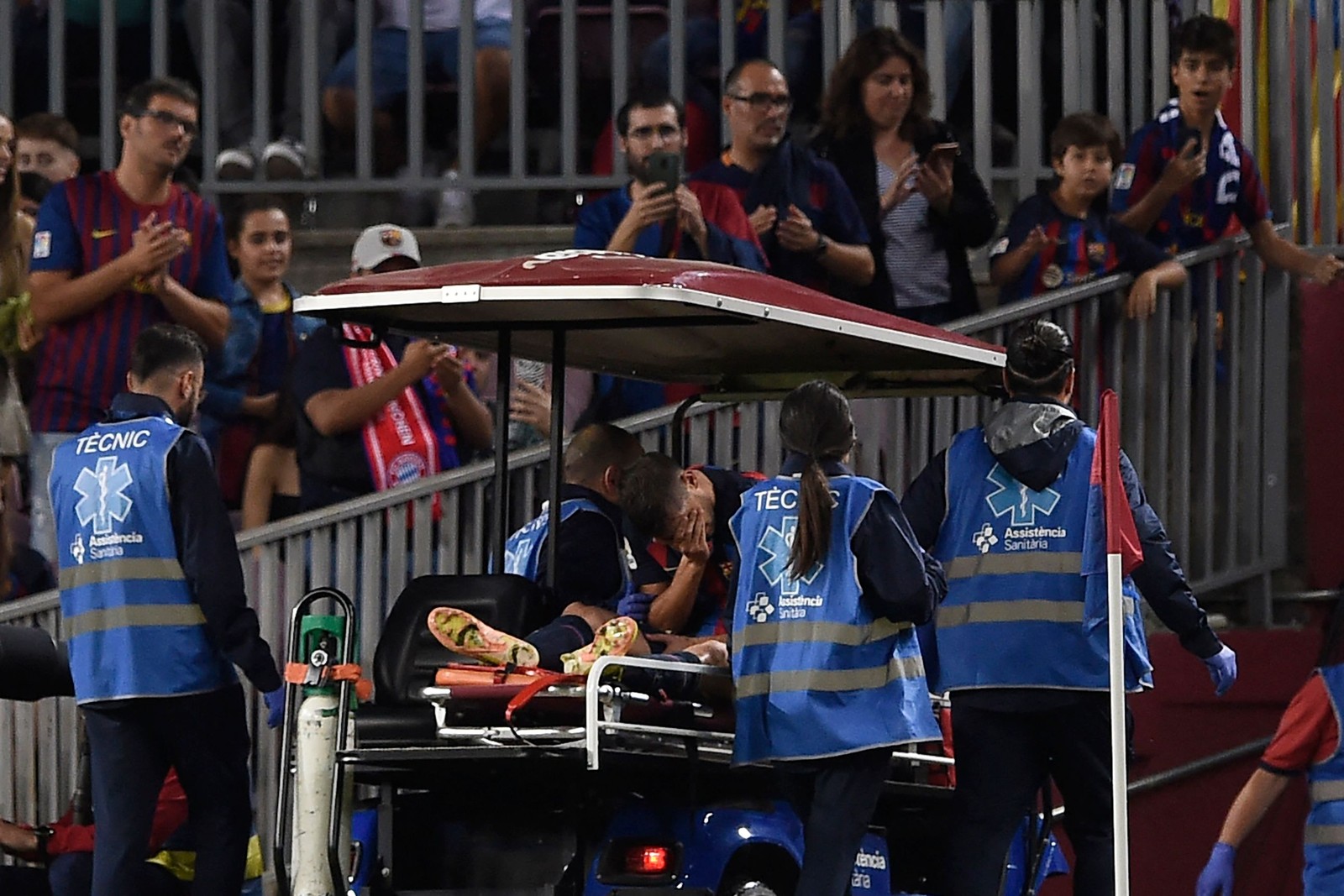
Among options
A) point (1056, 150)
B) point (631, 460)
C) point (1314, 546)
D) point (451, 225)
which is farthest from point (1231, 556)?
point (451, 225)

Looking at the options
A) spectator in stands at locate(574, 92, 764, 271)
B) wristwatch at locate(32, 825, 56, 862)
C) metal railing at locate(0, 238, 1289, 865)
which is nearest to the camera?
wristwatch at locate(32, 825, 56, 862)

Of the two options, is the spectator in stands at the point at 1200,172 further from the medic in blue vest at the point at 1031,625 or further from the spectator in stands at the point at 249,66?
the spectator in stands at the point at 249,66

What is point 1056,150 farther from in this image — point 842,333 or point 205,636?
point 205,636

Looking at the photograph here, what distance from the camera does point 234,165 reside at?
43.5 ft

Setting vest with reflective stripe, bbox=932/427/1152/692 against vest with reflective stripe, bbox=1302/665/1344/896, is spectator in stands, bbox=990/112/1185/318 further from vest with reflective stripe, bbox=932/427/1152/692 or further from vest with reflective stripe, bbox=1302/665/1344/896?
vest with reflective stripe, bbox=1302/665/1344/896

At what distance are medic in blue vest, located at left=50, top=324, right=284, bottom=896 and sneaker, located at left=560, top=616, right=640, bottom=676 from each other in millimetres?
1352

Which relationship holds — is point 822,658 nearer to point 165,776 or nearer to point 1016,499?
point 1016,499

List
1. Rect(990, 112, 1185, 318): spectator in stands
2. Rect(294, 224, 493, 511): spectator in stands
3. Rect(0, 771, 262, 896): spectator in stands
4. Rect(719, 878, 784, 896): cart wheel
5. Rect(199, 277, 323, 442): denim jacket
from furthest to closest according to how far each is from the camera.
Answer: Rect(199, 277, 323, 442): denim jacket
Rect(990, 112, 1185, 318): spectator in stands
Rect(294, 224, 493, 511): spectator in stands
Rect(0, 771, 262, 896): spectator in stands
Rect(719, 878, 784, 896): cart wheel

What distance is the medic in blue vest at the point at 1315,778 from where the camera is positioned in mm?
8977

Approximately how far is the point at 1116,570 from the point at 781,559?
104 cm

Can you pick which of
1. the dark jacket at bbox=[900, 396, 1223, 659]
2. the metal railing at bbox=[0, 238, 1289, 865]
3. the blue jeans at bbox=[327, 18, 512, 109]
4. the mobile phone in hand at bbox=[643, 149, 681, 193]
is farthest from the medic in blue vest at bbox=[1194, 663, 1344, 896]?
the blue jeans at bbox=[327, 18, 512, 109]

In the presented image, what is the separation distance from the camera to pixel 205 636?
9.47m

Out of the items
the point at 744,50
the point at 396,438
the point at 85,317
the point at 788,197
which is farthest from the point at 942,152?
the point at 85,317

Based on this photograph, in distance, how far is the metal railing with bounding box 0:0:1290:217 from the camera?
13.0 metres
